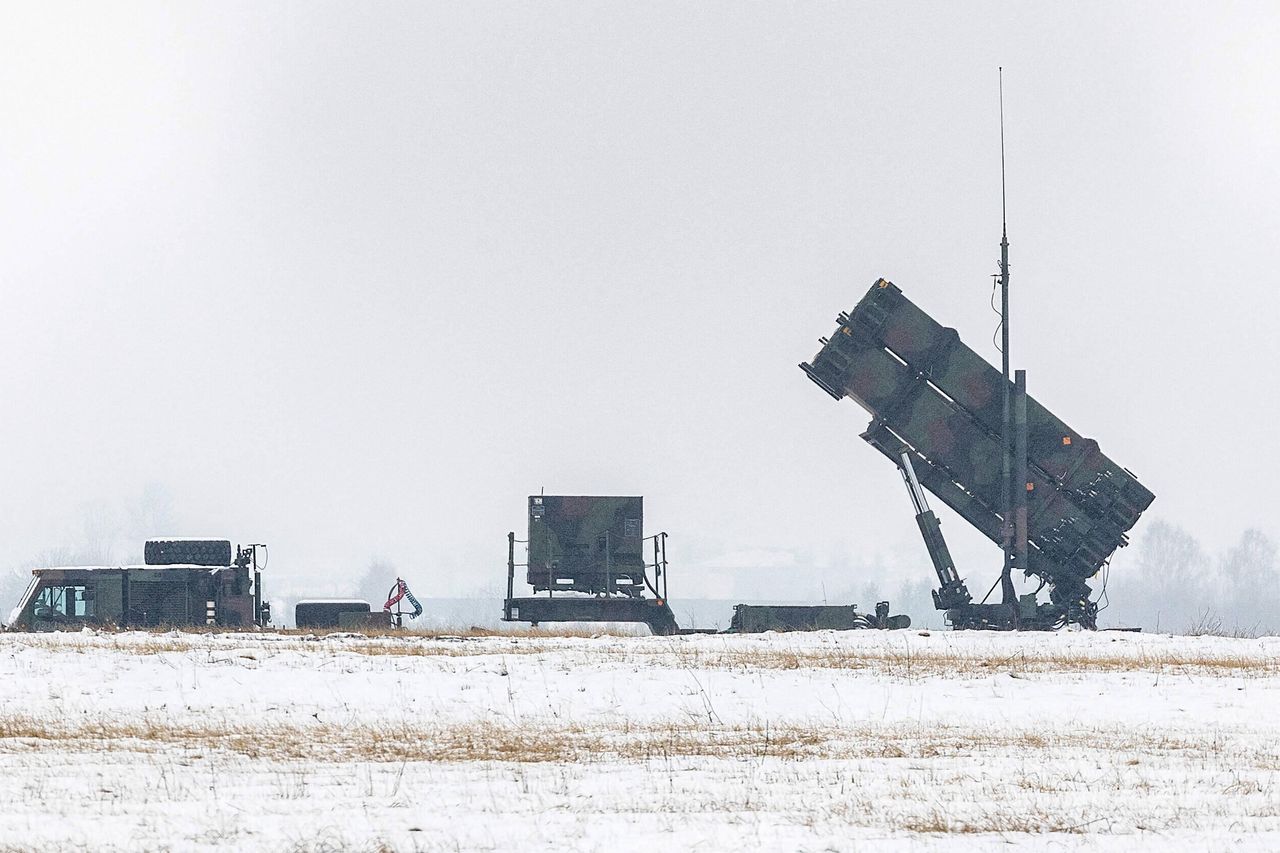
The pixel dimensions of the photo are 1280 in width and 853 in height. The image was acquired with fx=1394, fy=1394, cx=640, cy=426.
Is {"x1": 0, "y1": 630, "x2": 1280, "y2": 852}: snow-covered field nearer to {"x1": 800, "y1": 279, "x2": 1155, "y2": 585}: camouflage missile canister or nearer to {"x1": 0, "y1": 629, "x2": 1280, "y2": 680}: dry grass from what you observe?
{"x1": 0, "y1": 629, "x2": 1280, "y2": 680}: dry grass

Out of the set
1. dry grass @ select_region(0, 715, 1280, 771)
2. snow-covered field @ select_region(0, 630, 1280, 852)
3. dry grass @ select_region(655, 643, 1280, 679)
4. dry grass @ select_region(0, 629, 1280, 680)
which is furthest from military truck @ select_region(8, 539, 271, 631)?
dry grass @ select_region(0, 715, 1280, 771)

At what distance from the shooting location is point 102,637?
2397cm

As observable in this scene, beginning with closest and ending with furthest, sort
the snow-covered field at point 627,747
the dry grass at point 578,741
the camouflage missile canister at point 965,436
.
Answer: the snow-covered field at point 627,747 → the dry grass at point 578,741 → the camouflage missile canister at point 965,436

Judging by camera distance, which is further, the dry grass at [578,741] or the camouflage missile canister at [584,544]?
the camouflage missile canister at [584,544]

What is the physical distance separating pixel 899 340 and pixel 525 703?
14178mm

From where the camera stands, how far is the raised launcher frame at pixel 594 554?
30078 millimetres

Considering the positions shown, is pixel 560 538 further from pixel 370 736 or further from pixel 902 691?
pixel 370 736

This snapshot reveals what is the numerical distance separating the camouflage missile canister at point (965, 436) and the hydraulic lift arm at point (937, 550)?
1.03 feet

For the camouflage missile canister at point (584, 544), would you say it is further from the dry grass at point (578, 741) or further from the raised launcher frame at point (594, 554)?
the dry grass at point (578, 741)

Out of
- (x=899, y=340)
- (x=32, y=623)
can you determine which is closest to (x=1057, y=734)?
(x=899, y=340)

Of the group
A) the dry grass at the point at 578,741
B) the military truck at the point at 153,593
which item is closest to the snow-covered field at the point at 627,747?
the dry grass at the point at 578,741

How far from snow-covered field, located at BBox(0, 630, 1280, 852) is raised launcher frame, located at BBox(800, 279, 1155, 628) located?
6.02m

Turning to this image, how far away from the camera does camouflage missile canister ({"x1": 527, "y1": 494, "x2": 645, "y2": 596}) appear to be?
30.6 meters

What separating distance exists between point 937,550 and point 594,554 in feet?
24.3
